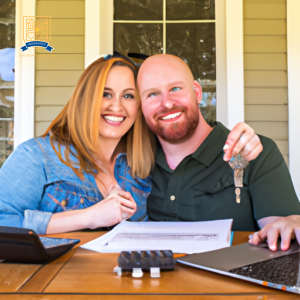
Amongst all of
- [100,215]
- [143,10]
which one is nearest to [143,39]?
[143,10]

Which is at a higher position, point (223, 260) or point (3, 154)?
point (3, 154)

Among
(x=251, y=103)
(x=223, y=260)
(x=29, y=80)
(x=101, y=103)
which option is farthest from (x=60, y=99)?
(x=223, y=260)

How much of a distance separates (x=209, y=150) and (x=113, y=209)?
61cm

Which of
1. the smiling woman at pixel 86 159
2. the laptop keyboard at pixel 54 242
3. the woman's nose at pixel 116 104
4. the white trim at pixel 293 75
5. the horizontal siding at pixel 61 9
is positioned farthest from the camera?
the horizontal siding at pixel 61 9

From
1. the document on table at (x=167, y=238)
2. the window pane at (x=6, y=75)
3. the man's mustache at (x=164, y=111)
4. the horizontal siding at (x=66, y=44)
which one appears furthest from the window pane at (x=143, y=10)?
the document on table at (x=167, y=238)

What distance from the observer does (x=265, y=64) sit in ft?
9.86

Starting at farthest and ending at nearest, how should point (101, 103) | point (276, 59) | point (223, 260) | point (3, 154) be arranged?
point (3, 154) < point (276, 59) < point (101, 103) < point (223, 260)

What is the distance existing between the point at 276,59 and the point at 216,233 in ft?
7.96

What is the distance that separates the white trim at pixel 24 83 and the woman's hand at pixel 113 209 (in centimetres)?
198

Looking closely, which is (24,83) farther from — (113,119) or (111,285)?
(111,285)

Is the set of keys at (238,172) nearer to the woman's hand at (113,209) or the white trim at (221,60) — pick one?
the woman's hand at (113,209)

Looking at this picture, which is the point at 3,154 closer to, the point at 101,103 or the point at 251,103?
the point at 101,103

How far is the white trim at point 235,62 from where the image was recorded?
2.96 metres

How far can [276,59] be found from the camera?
300 centimetres
